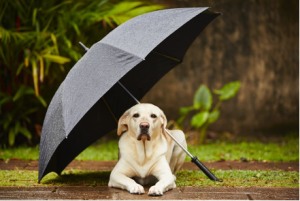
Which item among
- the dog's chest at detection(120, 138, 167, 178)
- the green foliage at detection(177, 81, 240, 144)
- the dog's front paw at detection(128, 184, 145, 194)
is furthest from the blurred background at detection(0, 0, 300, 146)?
the dog's front paw at detection(128, 184, 145, 194)

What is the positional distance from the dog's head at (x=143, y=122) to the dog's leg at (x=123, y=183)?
0.39 m

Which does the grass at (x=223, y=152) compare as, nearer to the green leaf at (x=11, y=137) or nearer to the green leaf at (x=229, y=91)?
the green leaf at (x=11, y=137)

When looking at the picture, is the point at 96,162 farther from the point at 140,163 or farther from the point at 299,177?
the point at 299,177

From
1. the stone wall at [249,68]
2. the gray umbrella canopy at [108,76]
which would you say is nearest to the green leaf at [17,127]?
the stone wall at [249,68]

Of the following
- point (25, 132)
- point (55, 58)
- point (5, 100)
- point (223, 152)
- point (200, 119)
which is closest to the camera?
point (55, 58)

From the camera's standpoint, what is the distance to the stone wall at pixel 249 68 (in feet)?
26.4

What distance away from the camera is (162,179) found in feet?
12.3

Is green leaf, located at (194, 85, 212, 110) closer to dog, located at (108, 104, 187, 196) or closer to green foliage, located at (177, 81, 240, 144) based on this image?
green foliage, located at (177, 81, 240, 144)

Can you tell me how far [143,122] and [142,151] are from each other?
37cm

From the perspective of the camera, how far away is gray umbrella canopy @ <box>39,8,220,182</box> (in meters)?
3.44

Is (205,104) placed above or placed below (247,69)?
below

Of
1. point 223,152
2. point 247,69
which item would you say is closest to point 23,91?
point 223,152

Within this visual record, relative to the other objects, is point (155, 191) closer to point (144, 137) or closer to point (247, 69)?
point (144, 137)

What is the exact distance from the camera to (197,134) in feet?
24.6
